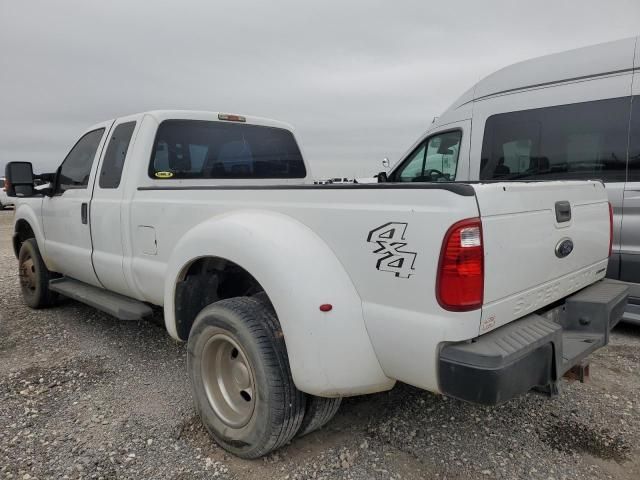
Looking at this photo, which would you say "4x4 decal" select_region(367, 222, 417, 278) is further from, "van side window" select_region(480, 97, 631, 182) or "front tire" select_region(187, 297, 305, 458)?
"van side window" select_region(480, 97, 631, 182)

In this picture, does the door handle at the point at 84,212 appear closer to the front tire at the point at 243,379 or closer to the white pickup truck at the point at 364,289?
the white pickup truck at the point at 364,289

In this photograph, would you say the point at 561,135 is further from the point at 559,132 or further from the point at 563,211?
the point at 563,211

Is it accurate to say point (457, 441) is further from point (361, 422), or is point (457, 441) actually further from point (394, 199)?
point (394, 199)

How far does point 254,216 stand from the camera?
2553 mm

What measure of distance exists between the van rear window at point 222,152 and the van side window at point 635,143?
115 inches

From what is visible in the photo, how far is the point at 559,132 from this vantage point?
15.6 ft

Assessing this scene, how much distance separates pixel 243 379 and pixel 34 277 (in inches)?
152

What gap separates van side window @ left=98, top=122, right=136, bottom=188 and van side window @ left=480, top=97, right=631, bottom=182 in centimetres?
356

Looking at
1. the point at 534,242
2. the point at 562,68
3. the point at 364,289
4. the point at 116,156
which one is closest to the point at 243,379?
the point at 364,289

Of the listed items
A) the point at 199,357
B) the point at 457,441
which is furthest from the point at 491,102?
the point at 199,357

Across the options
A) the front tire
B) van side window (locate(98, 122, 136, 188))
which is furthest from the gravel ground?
van side window (locate(98, 122, 136, 188))

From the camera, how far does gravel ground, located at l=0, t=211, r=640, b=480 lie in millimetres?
2480

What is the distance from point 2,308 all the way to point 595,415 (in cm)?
597

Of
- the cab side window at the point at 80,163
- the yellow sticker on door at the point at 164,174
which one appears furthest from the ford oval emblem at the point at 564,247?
the cab side window at the point at 80,163
